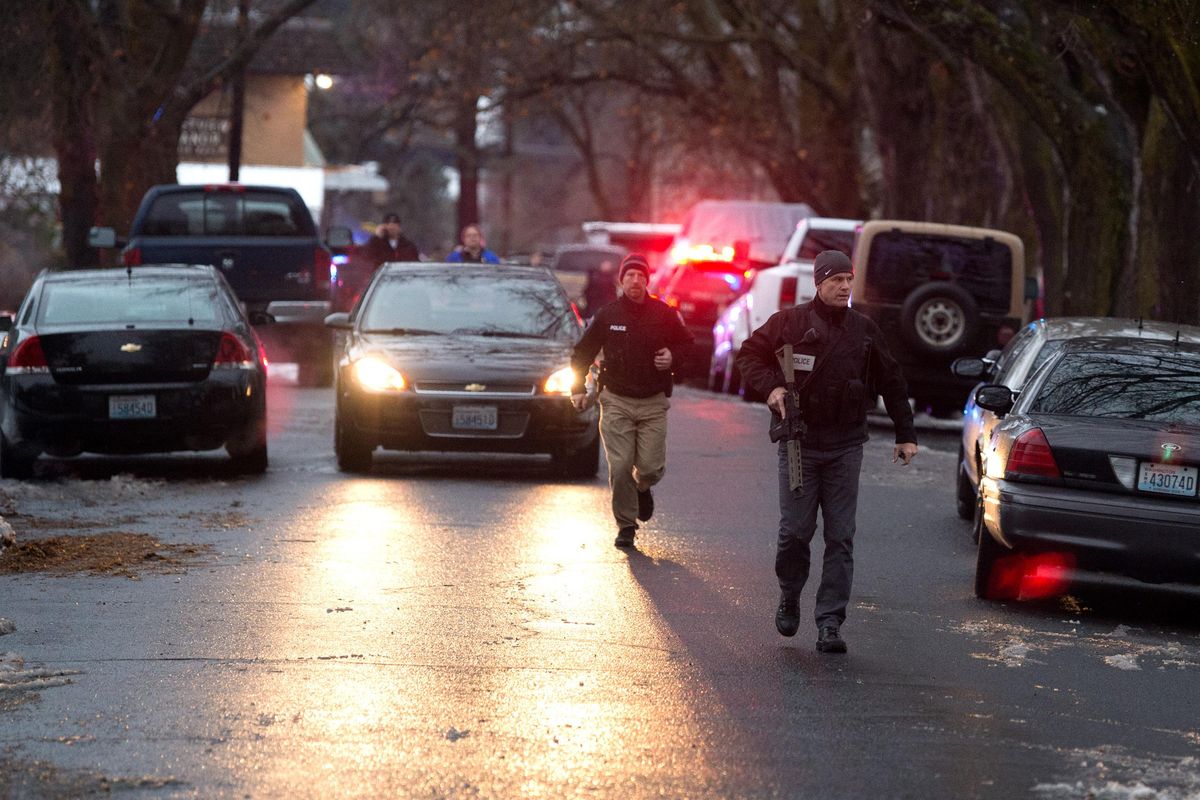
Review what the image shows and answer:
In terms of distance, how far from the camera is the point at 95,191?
30922mm

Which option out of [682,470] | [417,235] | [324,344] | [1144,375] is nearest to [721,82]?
[324,344]

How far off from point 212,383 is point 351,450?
3.61 feet

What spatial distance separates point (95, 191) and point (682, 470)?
1675cm

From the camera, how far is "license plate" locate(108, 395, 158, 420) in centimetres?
1489

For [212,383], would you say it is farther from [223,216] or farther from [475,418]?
[223,216]

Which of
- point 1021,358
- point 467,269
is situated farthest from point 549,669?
Result: point 467,269

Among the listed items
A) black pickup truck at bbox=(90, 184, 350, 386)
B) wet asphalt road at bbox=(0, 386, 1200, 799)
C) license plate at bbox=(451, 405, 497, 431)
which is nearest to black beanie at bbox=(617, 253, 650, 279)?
wet asphalt road at bbox=(0, 386, 1200, 799)

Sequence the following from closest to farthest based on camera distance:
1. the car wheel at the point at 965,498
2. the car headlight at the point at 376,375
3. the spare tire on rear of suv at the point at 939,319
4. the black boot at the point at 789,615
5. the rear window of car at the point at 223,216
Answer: the black boot at the point at 789,615 → the car wheel at the point at 965,498 → the car headlight at the point at 376,375 → the spare tire on rear of suv at the point at 939,319 → the rear window of car at the point at 223,216

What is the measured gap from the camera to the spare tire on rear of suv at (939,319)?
19.9 meters

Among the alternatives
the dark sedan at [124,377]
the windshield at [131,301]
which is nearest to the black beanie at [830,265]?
the dark sedan at [124,377]

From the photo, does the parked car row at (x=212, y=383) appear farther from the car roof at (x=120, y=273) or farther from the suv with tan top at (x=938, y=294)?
the suv with tan top at (x=938, y=294)

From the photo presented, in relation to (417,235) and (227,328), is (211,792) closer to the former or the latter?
(227,328)

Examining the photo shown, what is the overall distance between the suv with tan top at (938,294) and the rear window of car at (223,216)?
248 inches

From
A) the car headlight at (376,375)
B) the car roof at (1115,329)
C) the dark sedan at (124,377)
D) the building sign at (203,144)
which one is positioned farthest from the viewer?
the building sign at (203,144)
